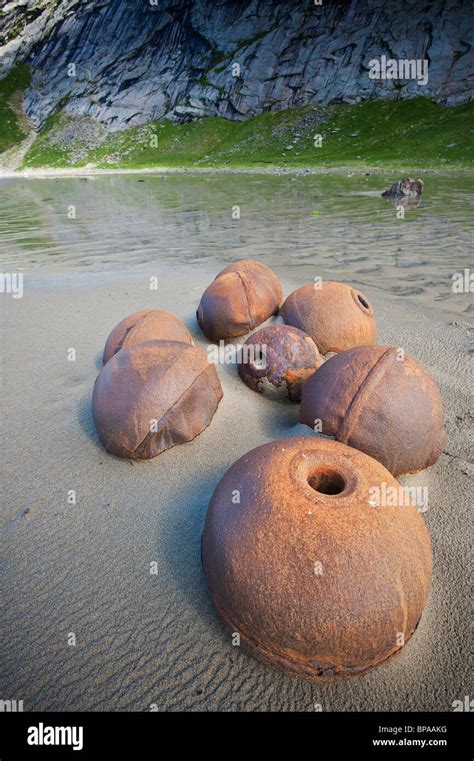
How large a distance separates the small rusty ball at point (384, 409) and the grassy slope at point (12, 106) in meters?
88.9

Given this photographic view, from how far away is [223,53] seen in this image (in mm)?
68375

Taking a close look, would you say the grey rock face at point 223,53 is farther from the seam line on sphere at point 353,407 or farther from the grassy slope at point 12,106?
the seam line on sphere at point 353,407

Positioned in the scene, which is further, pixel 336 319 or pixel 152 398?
pixel 336 319

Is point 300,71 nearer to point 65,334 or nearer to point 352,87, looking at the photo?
point 352,87

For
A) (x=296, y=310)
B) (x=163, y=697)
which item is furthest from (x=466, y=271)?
(x=163, y=697)

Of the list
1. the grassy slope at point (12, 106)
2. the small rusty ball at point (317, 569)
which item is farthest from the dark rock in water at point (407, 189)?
the grassy slope at point (12, 106)

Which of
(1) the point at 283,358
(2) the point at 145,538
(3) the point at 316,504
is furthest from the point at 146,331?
(3) the point at 316,504

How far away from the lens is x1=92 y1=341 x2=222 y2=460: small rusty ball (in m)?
3.34

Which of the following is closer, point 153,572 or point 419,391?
point 153,572

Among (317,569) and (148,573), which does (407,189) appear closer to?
(148,573)

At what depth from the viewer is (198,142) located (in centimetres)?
6256

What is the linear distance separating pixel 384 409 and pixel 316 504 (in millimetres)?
1196

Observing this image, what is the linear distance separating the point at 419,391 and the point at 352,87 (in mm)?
66864

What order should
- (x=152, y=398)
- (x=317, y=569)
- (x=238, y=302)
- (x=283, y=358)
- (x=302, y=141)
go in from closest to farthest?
(x=317, y=569), (x=152, y=398), (x=283, y=358), (x=238, y=302), (x=302, y=141)
